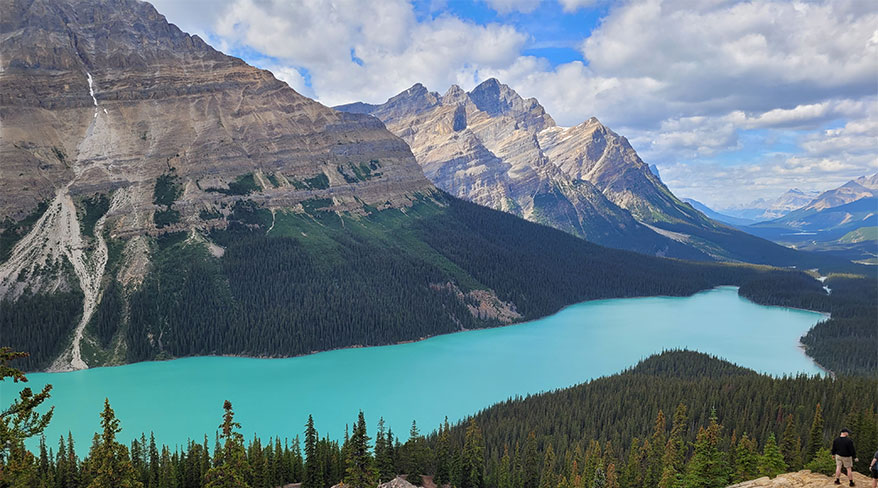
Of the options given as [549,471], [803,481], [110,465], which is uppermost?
[110,465]

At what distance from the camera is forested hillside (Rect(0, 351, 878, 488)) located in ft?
145

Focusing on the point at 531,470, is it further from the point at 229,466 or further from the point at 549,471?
the point at 229,466

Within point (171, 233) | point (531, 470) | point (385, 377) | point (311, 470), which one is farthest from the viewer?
point (171, 233)

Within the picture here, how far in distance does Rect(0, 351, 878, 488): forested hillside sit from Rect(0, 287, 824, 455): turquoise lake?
5.85 meters

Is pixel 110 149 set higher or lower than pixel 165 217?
higher

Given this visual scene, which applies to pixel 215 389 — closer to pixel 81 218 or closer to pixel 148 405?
pixel 148 405

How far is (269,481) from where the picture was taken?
5494cm

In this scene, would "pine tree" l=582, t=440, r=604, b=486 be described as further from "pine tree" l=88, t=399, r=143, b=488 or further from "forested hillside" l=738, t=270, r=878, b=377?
"forested hillside" l=738, t=270, r=878, b=377

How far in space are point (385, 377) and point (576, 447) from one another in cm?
5302

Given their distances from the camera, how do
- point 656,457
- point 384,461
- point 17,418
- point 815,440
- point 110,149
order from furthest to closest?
point 110,149 → point 656,457 → point 384,461 → point 815,440 → point 17,418

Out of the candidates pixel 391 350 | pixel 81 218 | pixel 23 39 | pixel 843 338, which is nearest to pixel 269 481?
pixel 391 350

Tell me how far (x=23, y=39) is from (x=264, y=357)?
12509 cm

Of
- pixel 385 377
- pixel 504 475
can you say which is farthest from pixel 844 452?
pixel 385 377

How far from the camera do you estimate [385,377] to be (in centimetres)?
10875
